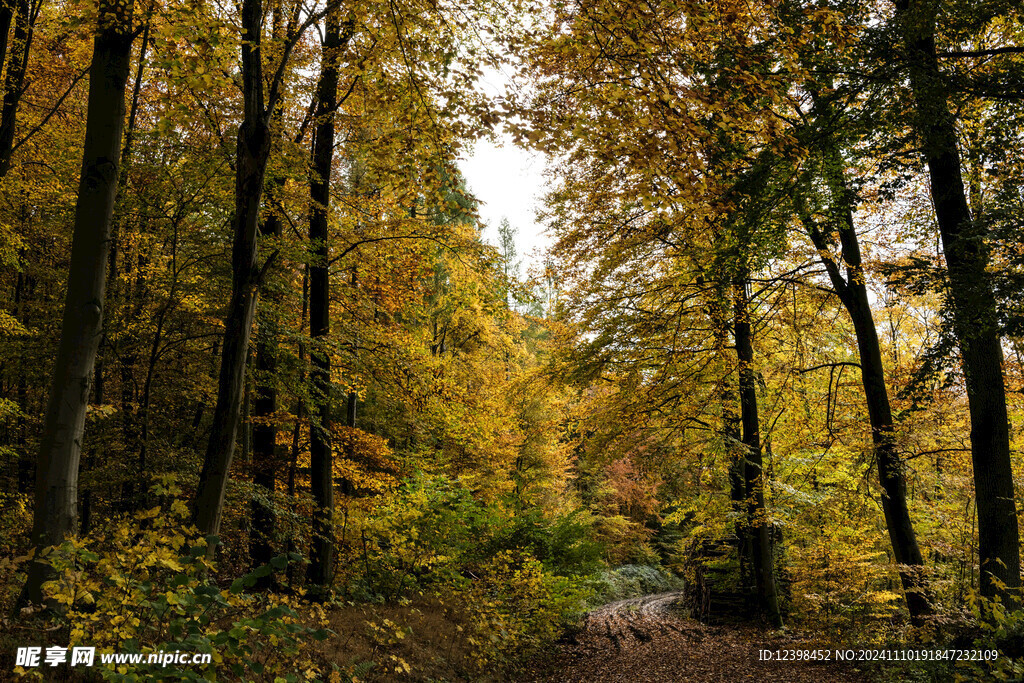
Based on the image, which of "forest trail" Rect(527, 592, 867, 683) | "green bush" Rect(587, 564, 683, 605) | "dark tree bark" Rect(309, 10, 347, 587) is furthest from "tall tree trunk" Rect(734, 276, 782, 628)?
"green bush" Rect(587, 564, 683, 605)

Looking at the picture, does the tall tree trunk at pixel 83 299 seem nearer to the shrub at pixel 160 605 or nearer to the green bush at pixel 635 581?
the shrub at pixel 160 605

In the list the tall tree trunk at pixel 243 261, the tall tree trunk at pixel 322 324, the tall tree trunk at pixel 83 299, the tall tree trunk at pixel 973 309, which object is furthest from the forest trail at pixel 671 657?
the tall tree trunk at pixel 83 299

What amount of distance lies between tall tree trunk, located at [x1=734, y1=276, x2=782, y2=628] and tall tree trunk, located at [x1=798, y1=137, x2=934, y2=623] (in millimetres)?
1930

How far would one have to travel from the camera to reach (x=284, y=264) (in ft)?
28.5

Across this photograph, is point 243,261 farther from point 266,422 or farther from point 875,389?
point 875,389

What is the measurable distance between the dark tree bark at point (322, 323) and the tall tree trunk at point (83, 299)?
112 inches

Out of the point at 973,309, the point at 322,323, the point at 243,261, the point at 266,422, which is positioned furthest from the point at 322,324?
the point at 973,309

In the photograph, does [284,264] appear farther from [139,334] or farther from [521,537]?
[521,537]

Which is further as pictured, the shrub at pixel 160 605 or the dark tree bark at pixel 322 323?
the dark tree bark at pixel 322 323

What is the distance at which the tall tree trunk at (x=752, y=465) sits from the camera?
1095cm

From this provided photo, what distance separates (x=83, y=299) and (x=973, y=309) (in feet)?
26.0

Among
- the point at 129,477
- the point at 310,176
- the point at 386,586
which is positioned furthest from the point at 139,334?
the point at 386,586

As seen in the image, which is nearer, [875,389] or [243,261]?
[243,261]

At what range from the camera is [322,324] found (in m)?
8.36
